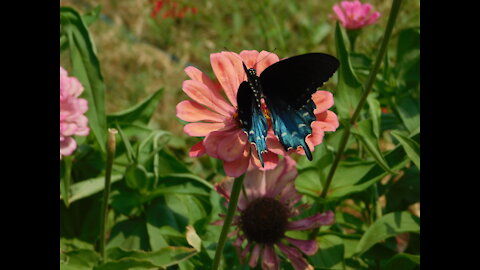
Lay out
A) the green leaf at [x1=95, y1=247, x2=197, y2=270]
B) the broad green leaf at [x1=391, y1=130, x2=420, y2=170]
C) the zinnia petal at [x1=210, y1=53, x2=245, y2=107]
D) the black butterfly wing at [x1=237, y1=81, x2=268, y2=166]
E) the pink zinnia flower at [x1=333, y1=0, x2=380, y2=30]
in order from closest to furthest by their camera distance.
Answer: the black butterfly wing at [x1=237, y1=81, x2=268, y2=166] < the zinnia petal at [x1=210, y1=53, x2=245, y2=107] < the green leaf at [x1=95, y1=247, x2=197, y2=270] < the broad green leaf at [x1=391, y1=130, x2=420, y2=170] < the pink zinnia flower at [x1=333, y1=0, x2=380, y2=30]

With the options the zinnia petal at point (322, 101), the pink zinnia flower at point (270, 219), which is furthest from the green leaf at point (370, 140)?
the zinnia petal at point (322, 101)

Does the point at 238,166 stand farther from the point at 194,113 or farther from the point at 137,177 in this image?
the point at 137,177

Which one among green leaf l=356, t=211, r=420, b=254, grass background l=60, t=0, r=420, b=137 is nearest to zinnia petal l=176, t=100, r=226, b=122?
green leaf l=356, t=211, r=420, b=254

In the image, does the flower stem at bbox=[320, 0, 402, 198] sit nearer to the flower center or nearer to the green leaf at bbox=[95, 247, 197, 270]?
the flower center

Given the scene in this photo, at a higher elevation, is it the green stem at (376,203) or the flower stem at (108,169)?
the flower stem at (108,169)

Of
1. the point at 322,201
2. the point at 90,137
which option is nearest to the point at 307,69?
the point at 322,201

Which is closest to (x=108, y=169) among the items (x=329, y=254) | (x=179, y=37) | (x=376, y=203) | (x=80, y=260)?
(x=80, y=260)

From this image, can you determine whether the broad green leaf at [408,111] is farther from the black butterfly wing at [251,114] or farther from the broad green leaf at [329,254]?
the black butterfly wing at [251,114]

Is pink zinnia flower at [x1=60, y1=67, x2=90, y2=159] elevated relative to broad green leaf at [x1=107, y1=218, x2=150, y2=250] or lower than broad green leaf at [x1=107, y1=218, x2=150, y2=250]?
elevated

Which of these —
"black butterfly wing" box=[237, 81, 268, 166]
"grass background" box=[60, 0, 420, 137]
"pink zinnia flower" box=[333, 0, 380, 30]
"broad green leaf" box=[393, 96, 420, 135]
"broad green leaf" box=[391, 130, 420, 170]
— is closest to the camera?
"black butterfly wing" box=[237, 81, 268, 166]

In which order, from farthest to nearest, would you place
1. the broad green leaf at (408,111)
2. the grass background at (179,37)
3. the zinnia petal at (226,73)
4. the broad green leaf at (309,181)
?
the grass background at (179,37) < the broad green leaf at (408,111) < the broad green leaf at (309,181) < the zinnia petal at (226,73)
